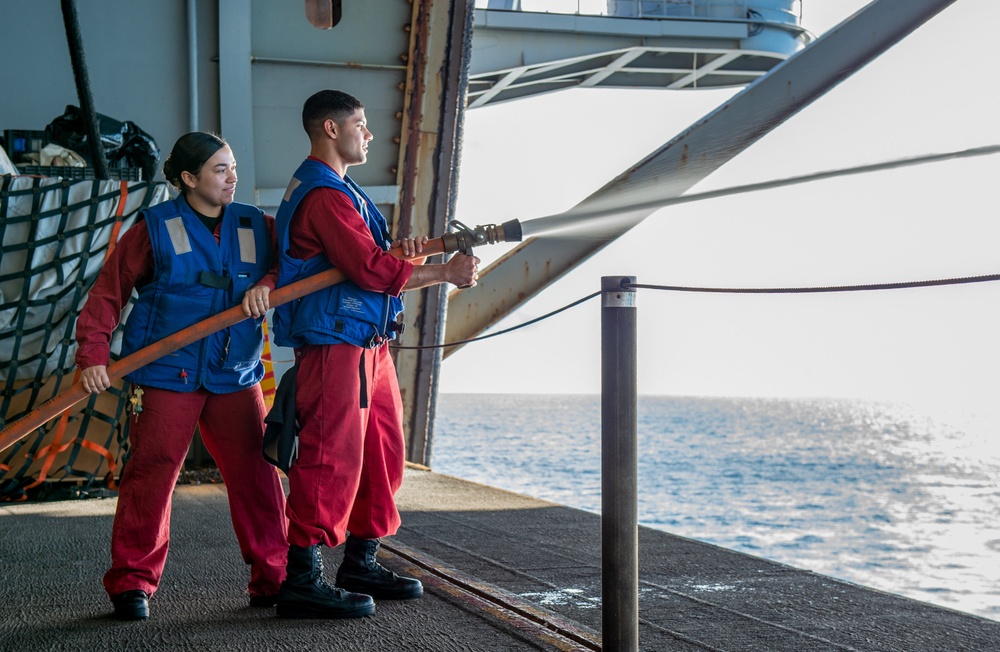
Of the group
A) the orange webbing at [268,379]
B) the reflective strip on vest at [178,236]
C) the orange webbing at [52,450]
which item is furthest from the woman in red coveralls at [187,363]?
the orange webbing at [268,379]

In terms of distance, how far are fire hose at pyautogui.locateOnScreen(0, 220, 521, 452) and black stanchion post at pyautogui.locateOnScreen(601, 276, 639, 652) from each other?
65 cm

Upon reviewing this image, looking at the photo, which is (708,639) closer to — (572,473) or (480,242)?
(480,242)

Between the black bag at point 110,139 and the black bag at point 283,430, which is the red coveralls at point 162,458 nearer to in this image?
the black bag at point 283,430

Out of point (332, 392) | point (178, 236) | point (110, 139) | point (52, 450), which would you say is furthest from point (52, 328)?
point (332, 392)

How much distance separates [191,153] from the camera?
127 inches

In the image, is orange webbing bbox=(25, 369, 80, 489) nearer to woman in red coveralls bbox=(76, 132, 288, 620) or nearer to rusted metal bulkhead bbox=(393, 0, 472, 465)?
rusted metal bulkhead bbox=(393, 0, 472, 465)

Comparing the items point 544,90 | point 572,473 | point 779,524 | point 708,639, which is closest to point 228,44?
point 708,639

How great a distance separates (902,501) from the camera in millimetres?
28484

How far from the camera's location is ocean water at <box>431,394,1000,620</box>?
56.8ft

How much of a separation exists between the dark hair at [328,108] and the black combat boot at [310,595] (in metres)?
1.33

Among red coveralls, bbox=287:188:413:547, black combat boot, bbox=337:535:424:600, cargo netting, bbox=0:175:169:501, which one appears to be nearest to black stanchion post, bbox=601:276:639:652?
red coveralls, bbox=287:188:413:547

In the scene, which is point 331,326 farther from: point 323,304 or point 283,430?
point 283,430

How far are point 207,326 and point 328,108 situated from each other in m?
0.78

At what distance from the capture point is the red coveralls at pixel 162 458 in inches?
125
